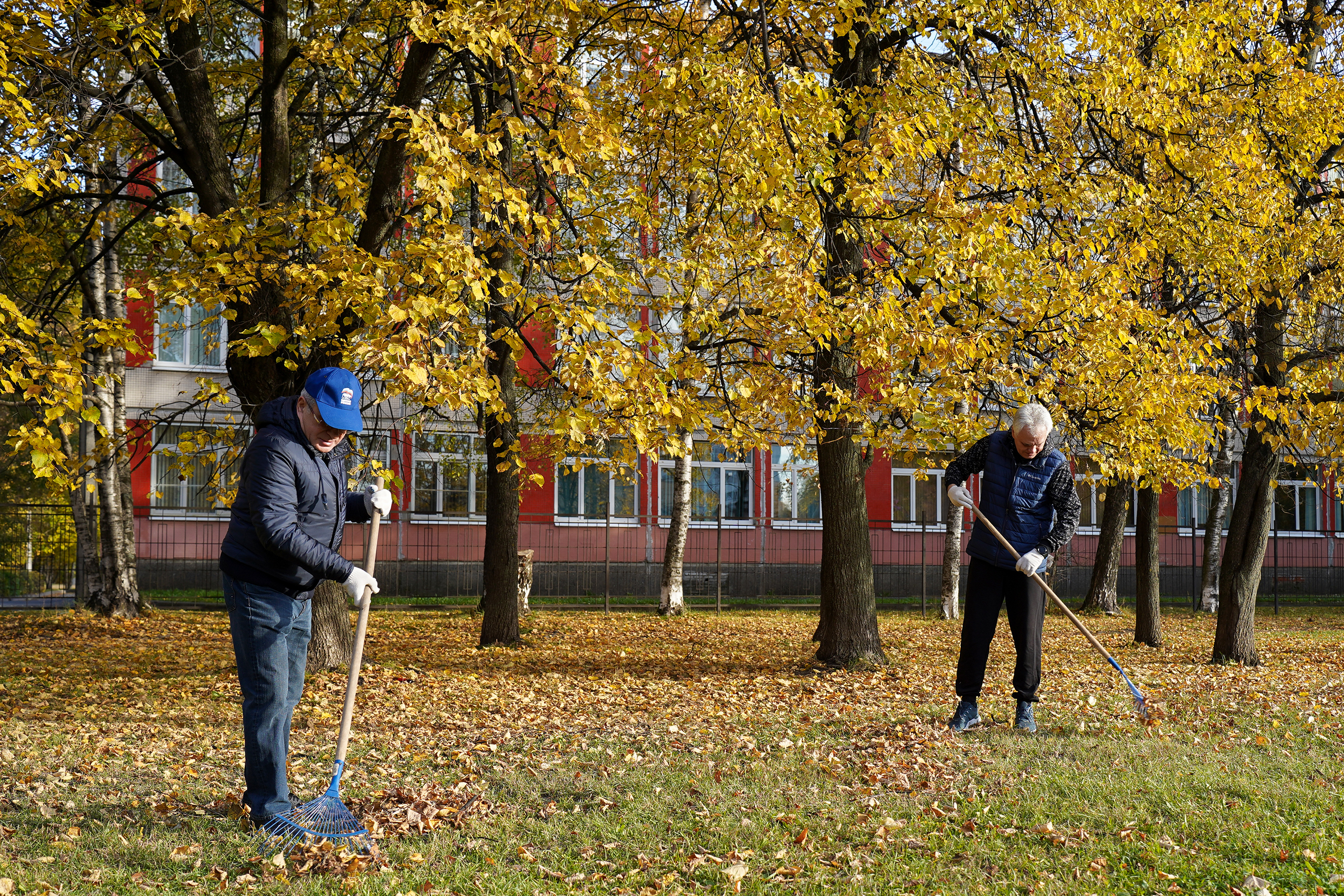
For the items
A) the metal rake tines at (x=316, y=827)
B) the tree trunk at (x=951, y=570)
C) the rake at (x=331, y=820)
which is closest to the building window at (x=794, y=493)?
the tree trunk at (x=951, y=570)

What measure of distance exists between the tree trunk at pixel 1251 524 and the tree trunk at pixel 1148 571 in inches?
75.7

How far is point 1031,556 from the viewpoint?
20.1 feet

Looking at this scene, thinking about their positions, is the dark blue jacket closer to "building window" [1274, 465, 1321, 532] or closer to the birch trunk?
the birch trunk

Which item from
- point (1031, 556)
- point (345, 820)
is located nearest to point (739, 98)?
point (1031, 556)

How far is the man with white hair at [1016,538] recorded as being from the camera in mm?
6375

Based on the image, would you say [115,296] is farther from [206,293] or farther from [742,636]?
[742,636]

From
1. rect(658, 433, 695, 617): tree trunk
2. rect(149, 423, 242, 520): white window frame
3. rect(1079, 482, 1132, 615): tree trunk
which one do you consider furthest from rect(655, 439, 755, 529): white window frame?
rect(149, 423, 242, 520): white window frame

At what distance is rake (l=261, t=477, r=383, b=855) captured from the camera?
165 inches

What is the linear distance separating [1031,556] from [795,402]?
3.64m

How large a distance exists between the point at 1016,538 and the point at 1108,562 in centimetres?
1248

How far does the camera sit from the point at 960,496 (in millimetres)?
6543

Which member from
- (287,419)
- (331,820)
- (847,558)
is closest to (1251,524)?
(847,558)

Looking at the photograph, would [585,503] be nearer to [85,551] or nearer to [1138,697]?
[85,551]

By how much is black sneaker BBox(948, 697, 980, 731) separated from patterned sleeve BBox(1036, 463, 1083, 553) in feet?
3.62
